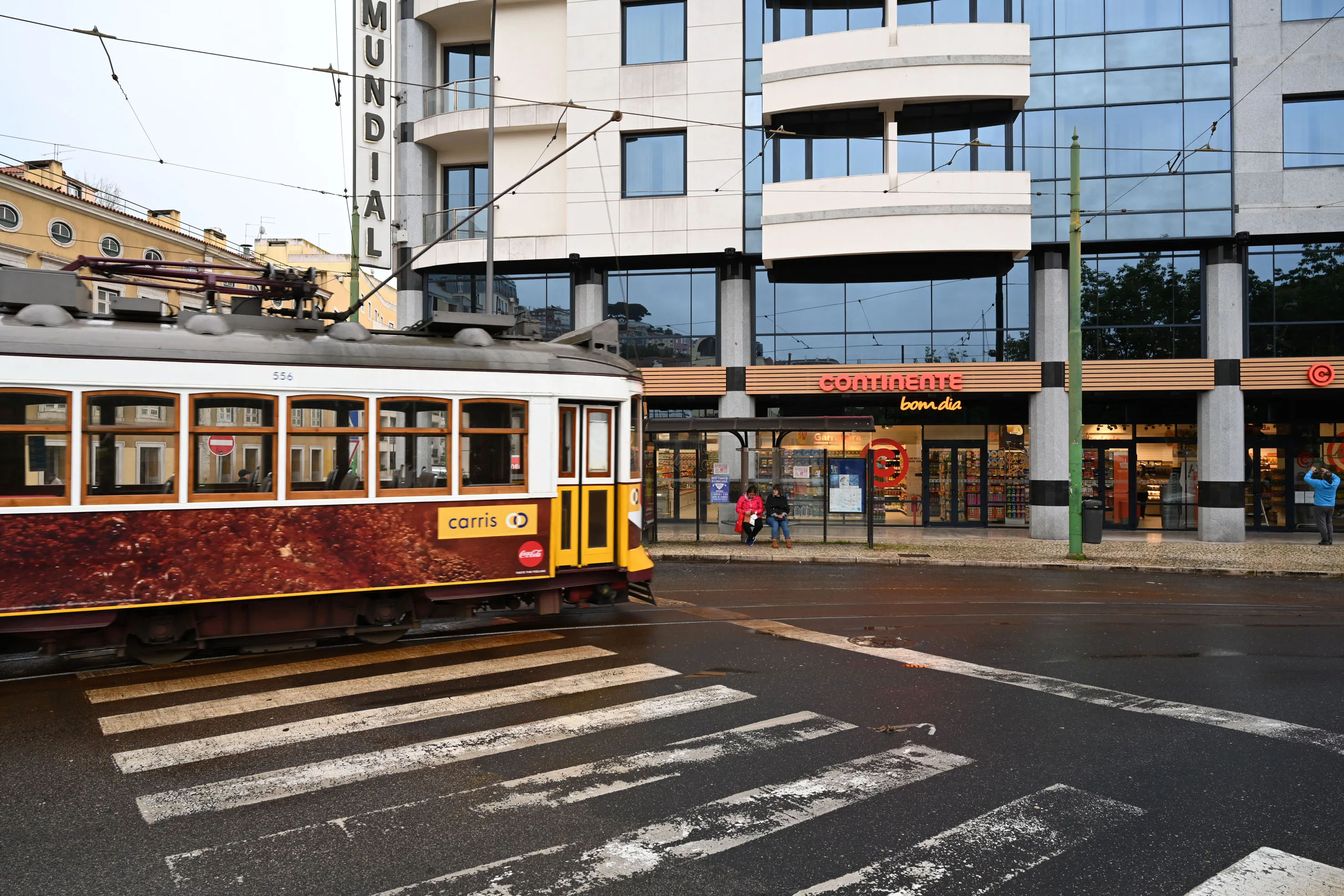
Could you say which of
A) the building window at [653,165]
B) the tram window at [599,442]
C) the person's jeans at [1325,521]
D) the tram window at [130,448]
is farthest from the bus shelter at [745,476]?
the tram window at [130,448]

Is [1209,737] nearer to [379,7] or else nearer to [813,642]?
[813,642]

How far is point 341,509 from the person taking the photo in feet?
27.0

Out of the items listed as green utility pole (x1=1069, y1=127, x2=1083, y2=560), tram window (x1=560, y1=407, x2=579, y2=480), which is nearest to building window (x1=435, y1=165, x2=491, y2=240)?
A: green utility pole (x1=1069, y1=127, x2=1083, y2=560)

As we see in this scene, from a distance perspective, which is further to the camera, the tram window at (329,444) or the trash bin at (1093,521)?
the trash bin at (1093,521)

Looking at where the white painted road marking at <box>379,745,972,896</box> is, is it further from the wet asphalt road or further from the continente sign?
the continente sign

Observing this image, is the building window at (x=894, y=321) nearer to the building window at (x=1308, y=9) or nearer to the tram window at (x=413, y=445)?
the building window at (x=1308, y=9)

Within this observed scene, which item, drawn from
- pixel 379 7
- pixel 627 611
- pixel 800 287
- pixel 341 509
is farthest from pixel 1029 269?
pixel 341 509

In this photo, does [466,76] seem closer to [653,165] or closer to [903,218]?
[653,165]

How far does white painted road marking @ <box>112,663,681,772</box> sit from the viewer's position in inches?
222

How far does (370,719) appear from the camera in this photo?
6418 millimetres

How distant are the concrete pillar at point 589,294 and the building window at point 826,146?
5.10 m

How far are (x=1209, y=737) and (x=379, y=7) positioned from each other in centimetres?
2395

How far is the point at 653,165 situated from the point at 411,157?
6838 millimetres

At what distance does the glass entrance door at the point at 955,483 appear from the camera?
24234mm
